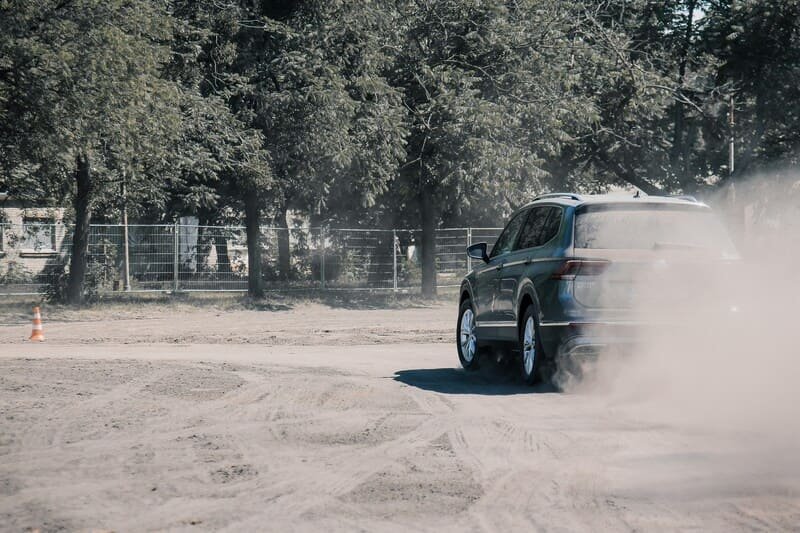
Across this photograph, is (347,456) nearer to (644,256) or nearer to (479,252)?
(644,256)

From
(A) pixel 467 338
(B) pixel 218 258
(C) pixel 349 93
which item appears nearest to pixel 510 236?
(A) pixel 467 338

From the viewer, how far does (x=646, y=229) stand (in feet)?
37.2

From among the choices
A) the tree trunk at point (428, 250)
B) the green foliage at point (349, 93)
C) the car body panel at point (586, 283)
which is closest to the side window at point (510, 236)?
the car body panel at point (586, 283)

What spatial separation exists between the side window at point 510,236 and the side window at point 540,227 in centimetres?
24

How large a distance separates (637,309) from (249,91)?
62.5 feet

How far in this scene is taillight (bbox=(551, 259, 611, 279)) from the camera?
11.0 meters

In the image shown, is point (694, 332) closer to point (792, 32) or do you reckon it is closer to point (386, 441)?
point (386, 441)

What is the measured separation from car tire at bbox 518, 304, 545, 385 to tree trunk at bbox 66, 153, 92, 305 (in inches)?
740

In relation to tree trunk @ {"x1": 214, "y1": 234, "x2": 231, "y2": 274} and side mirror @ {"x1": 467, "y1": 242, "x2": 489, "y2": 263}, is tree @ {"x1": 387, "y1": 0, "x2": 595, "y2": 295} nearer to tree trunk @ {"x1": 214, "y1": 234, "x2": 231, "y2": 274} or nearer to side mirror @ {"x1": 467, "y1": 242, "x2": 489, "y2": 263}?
Result: tree trunk @ {"x1": 214, "y1": 234, "x2": 231, "y2": 274}

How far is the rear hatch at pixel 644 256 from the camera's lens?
11.0 metres

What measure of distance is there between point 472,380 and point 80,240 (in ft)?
59.9

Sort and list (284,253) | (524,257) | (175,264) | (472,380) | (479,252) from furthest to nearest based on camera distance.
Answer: (284,253), (175,264), (479,252), (472,380), (524,257)

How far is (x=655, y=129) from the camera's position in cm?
4381

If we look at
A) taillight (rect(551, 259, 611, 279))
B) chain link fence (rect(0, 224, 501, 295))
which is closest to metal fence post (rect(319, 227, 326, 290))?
chain link fence (rect(0, 224, 501, 295))
